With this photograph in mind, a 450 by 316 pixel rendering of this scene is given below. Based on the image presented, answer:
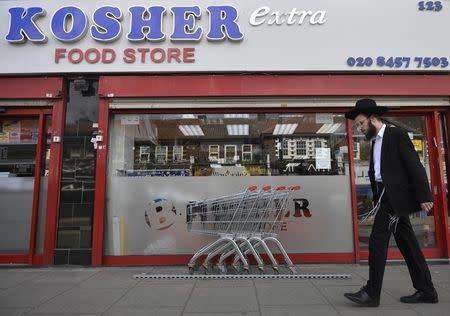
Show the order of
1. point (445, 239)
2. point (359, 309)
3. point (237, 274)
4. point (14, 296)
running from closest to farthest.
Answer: point (359, 309), point (14, 296), point (237, 274), point (445, 239)

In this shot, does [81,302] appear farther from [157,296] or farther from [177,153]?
[177,153]

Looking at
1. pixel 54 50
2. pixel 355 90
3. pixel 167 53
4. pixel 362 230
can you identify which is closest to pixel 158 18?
pixel 167 53

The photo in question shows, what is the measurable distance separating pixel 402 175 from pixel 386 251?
804mm

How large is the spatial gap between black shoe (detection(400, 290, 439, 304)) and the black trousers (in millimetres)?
49

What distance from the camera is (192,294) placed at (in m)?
4.98

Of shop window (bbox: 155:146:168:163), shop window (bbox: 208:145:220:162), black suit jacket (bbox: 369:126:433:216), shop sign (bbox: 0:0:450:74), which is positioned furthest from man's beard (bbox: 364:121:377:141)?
shop window (bbox: 155:146:168:163)

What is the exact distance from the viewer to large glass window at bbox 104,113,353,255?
22.1 ft

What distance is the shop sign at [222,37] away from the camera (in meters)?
6.78

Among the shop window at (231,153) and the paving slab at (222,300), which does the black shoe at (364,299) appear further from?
the shop window at (231,153)

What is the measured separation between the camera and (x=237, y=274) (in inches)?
229

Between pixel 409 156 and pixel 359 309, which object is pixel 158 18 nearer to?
pixel 409 156

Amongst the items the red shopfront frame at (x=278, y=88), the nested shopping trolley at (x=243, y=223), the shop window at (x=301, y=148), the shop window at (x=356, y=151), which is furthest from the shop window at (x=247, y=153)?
the shop window at (x=356, y=151)

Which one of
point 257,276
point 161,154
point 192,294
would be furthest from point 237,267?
point 161,154

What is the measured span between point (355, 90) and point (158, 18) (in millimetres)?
3396
